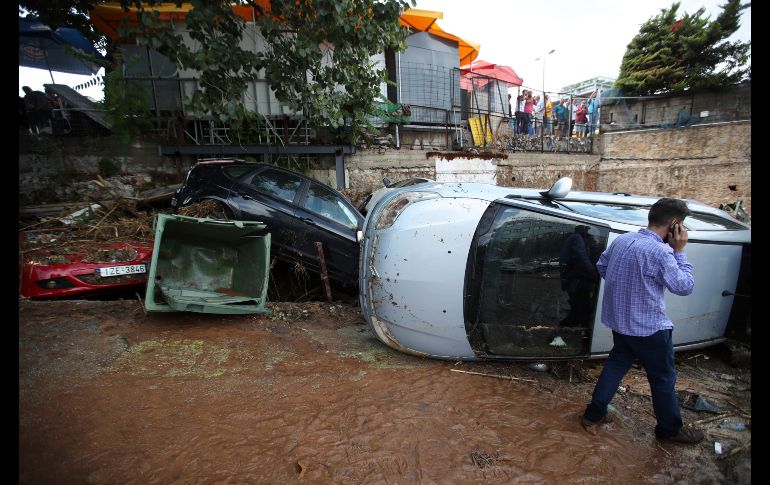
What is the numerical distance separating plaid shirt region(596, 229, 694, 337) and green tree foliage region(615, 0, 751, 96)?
15025 millimetres

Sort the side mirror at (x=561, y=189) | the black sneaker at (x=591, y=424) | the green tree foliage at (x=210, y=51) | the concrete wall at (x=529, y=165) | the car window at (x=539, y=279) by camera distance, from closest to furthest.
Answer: the black sneaker at (x=591, y=424) < the car window at (x=539, y=279) < the side mirror at (x=561, y=189) < the green tree foliage at (x=210, y=51) < the concrete wall at (x=529, y=165)

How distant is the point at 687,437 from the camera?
7.43 ft

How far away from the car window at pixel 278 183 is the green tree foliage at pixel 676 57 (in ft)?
49.3

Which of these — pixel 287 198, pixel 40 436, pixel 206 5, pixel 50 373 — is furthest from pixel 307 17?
pixel 40 436

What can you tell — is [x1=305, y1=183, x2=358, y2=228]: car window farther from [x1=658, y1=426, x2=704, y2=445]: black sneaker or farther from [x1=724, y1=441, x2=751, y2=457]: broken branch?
[x1=724, y1=441, x2=751, y2=457]: broken branch

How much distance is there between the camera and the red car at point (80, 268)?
4012 mm

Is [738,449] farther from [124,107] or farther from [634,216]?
[124,107]

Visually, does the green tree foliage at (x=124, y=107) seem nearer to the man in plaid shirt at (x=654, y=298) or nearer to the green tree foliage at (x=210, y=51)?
the green tree foliage at (x=210, y=51)

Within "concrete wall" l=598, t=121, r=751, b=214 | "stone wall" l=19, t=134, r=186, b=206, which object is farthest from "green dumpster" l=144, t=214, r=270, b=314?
"concrete wall" l=598, t=121, r=751, b=214

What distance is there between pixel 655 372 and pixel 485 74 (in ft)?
49.5

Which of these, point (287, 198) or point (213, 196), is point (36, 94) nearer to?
point (213, 196)

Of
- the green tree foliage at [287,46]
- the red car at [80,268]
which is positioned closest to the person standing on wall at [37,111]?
the green tree foliage at [287,46]

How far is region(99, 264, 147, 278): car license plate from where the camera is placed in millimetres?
4289

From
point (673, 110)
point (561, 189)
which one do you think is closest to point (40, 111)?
point (561, 189)
